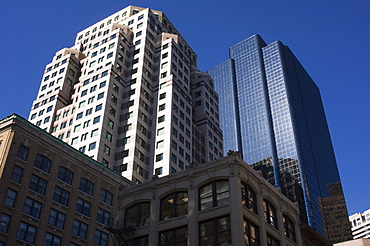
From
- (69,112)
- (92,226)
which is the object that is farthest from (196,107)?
(92,226)

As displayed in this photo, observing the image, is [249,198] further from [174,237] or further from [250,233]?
[174,237]

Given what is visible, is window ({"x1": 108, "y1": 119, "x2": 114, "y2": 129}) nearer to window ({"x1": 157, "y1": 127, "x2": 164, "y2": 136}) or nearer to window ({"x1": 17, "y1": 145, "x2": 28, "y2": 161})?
window ({"x1": 157, "y1": 127, "x2": 164, "y2": 136})

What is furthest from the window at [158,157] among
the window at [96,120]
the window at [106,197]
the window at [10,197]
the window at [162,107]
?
the window at [10,197]

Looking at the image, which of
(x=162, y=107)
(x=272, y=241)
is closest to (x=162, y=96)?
(x=162, y=107)

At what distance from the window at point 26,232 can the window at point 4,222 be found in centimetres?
133

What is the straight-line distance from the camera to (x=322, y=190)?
192 meters

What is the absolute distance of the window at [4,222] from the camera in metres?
42.4

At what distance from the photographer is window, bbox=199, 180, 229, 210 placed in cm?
3631

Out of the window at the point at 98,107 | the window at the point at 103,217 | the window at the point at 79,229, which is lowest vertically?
the window at the point at 79,229

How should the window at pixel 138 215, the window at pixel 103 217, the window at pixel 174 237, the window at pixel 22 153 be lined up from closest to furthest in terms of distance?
1. the window at pixel 174 237
2. the window at pixel 138 215
3. the window at pixel 22 153
4. the window at pixel 103 217

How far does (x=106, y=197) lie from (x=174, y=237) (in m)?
18.2

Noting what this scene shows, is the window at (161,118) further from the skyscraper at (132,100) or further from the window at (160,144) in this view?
the window at (160,144)

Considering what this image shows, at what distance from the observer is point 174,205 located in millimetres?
38781

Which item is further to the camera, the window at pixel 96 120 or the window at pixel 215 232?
the window at pixel 96 120
